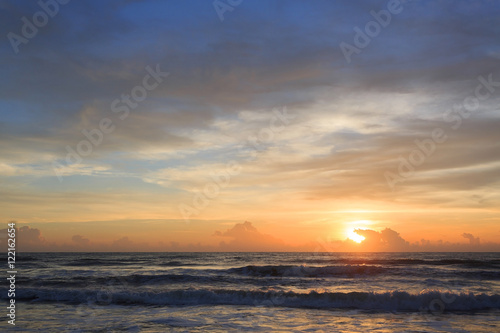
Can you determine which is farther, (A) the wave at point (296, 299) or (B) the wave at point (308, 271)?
(B) the wave at point (308, 271)

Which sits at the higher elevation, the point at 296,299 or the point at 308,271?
the point at 296,299

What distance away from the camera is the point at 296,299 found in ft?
66.2

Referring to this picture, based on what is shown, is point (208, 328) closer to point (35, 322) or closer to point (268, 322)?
point (268, 322)

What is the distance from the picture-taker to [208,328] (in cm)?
1343

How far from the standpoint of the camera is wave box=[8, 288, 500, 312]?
18638mm

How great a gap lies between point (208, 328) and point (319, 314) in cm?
581

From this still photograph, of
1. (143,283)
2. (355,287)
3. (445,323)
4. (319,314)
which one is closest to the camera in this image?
(445,323)

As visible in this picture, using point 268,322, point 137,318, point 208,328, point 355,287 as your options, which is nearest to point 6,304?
point 137,318

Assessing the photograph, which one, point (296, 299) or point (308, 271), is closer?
point (296, 299)

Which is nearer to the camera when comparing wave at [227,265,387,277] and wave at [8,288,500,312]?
wave at [8,288,500,312]

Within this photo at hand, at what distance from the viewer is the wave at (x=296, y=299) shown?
18638mm

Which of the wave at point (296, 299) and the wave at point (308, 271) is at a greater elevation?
the wave at point (296, 299)

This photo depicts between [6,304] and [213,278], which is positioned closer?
[6,304]

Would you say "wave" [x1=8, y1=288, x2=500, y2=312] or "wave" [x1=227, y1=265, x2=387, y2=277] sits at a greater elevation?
"wave" [x1=8, y1=288, x2=500, y2=312]
